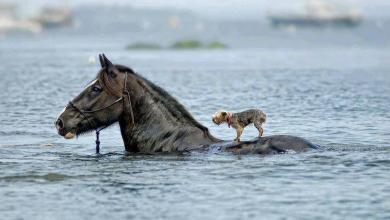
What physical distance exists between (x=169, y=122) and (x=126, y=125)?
2.84 ft

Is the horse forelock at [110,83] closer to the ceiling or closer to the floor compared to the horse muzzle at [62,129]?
closer to the ceiling

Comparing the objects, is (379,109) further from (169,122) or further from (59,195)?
(59,195)

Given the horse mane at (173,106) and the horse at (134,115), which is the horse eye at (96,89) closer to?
the horse at (134,115)

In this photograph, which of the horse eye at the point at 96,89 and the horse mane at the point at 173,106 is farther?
the horse mane at the point at 173,106

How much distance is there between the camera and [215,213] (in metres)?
15.4

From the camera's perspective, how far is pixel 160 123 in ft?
67.4

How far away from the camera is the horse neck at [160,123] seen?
806 inches

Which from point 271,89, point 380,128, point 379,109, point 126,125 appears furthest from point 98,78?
point 271,89

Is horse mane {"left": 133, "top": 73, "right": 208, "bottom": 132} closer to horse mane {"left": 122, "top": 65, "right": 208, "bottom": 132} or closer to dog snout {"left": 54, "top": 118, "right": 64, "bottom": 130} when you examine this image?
horse mane {"left": 122, "top": 65, "right": 208, "bottom": 132}

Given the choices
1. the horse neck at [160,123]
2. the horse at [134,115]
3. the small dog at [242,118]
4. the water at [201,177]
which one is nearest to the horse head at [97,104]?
the horse at [134,115]

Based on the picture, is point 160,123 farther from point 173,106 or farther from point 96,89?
point 96,89

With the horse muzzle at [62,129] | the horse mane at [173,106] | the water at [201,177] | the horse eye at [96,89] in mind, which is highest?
the horse eye at [96,89]

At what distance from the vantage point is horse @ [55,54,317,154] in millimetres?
20312

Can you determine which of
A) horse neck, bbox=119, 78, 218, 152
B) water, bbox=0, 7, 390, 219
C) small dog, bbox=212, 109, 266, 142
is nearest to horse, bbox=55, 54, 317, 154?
horse neck, bbox=119, 78, 218, 152
